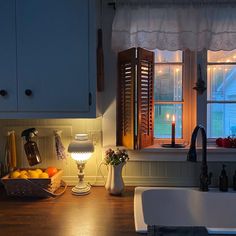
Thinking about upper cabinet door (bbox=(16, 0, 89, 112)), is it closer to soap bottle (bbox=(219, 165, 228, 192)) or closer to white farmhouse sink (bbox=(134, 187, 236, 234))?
white farmhouse sink (bbox=(134, 187, 236, 234))

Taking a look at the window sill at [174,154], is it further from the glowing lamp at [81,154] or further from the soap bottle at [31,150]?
the soap bottle at [31,150]

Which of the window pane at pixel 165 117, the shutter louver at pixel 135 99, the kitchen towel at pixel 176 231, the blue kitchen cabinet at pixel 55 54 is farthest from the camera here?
the window pane at pixel 165 117

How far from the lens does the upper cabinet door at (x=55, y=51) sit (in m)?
1.73

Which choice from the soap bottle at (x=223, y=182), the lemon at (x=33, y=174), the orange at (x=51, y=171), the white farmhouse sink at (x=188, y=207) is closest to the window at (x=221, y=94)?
the soap bottle at (x=223, y=182)

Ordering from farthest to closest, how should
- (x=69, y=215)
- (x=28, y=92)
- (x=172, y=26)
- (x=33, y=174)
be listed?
1. (x=172, y=26)
2. (x=33, y=174)
3. (x=28, y=92)
4. (x=69, y=215)

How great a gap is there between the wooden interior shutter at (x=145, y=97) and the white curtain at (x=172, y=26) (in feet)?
0.31

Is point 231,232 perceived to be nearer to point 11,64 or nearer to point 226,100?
point 226,100

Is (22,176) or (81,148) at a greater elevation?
(81,148)

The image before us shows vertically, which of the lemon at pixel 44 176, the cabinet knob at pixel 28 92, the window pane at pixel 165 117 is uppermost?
the cabinet knob at pixel 28 92

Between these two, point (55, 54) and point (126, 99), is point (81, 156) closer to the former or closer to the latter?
point (126, 99)

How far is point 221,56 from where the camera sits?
210 cm

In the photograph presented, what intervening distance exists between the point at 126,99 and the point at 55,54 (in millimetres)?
528

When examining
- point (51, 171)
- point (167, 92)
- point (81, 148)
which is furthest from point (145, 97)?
point (51, 171)

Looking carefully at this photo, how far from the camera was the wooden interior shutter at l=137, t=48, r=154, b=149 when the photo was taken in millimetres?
1943
